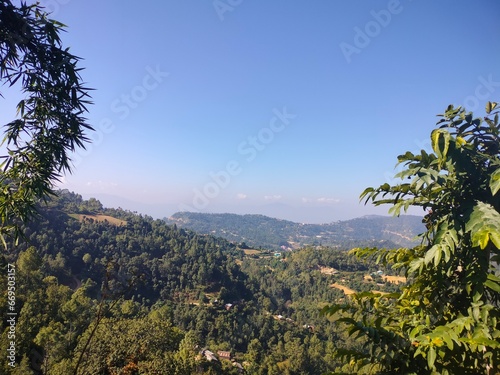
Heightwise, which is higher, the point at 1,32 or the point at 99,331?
the point at 1,32

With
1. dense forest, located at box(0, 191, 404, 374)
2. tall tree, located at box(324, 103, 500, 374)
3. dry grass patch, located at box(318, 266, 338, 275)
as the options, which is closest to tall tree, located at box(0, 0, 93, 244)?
dense forest, located at box(0, 191, 404, 374)

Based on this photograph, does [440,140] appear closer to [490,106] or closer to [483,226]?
[483,226]

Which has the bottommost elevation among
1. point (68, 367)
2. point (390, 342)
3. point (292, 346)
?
point (292, 346)

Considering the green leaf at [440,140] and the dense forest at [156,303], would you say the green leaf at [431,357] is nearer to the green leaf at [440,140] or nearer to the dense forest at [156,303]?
the dense forest at [156,303]

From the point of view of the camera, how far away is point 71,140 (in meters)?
3.28

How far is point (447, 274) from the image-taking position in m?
1.95

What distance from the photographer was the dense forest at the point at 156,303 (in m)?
11.5

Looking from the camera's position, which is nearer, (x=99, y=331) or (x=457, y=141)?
(x=457, y=141)

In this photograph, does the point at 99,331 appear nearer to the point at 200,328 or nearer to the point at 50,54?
the point at 50,54

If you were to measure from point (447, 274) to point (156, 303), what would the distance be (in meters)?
54.6

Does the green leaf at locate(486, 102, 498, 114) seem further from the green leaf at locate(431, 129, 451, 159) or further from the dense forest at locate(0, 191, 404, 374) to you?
the dense forest at locate(0, 191, 404, 374)

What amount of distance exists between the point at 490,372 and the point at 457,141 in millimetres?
1611

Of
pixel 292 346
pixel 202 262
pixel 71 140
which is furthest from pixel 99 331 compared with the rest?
pixel 202 262

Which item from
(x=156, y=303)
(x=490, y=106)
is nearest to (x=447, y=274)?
(x=490, y=106)
